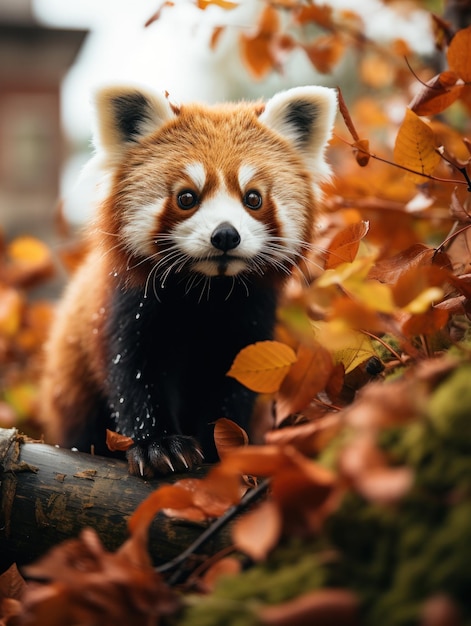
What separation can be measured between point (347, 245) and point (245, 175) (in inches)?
20.5

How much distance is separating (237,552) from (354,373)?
1.83 feet

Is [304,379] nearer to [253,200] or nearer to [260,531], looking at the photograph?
[260,531]

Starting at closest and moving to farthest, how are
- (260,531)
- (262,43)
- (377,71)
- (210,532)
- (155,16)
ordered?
1. (260,531)
2. (210,532)
3. (155,16)
4. (262,43)
5. (377,71)

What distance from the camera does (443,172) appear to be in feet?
7.83

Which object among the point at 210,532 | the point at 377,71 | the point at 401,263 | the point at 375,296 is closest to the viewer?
the point at 375,296

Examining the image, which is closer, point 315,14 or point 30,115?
point 315,14

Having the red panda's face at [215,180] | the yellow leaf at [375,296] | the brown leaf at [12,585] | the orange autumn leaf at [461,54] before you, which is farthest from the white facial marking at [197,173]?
the brown leaf at [12,585]

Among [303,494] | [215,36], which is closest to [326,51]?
[215,36]

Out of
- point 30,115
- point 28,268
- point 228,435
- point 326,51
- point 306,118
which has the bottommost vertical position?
point 30,115

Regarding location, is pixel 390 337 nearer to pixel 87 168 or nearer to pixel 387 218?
pixel 387 218

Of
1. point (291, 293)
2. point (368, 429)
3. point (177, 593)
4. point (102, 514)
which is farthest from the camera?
point (291, 293)

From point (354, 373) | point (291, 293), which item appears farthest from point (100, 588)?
point (291, 293)

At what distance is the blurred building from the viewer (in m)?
13.1

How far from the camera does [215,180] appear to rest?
69.8 inches
